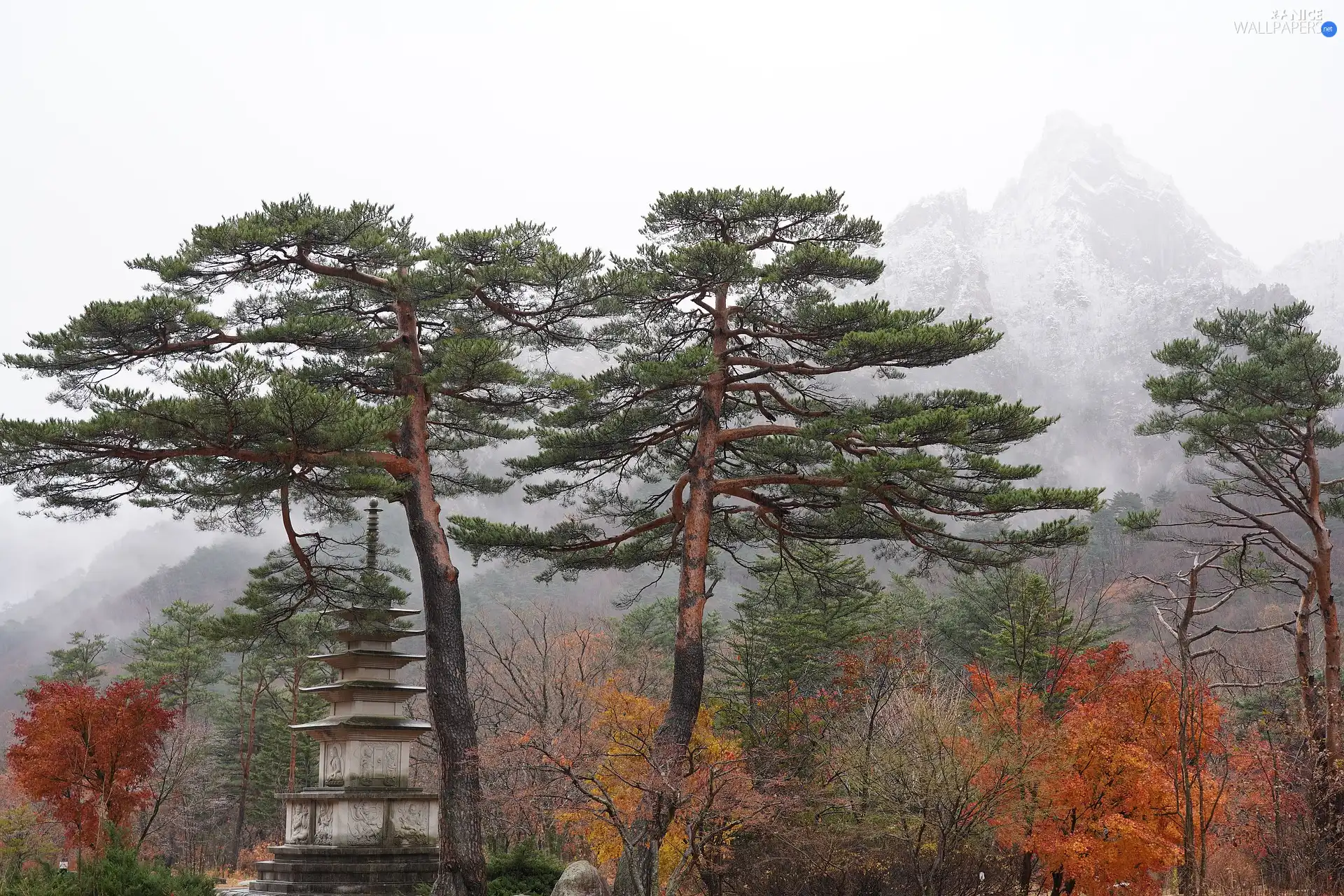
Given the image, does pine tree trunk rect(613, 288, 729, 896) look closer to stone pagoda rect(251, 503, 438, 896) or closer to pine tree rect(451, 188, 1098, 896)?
pine tree rect(451, 188, 1098, 896)

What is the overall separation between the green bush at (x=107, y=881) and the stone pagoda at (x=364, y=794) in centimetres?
376

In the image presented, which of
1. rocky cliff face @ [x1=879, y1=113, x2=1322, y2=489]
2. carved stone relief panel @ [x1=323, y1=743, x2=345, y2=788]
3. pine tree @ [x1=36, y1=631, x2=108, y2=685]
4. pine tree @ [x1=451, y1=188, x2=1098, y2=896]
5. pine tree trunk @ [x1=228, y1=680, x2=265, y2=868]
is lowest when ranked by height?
pine tree trunk @ [x1=228, y1=680, x2=265, y2=868]

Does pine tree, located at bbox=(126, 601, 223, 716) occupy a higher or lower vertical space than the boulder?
higher

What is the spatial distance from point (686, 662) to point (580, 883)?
3.17 meters

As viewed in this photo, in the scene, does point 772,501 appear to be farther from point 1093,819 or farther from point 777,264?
point 1093,819

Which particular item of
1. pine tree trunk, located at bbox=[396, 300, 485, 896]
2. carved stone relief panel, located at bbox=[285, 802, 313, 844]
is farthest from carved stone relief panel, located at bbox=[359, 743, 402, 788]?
pine tree trunk, located at bbox=[396, 300, 485, 896]

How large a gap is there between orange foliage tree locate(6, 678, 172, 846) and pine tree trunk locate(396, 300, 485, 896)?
9290 mm

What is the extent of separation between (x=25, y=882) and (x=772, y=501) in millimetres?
10905

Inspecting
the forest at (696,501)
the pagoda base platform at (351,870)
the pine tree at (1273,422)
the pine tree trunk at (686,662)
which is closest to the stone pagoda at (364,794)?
the pagoda base platform at (351,870)

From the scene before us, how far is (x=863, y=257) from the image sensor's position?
14.6 metres

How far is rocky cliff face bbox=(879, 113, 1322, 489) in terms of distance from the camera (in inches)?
4077

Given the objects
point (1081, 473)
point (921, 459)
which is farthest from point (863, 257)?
point (1081, 473)

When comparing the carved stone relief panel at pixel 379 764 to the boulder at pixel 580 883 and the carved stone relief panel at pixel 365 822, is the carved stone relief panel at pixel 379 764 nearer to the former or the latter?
the carved stone relief panel at pixel 365 822

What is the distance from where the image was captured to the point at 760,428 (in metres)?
15.6
